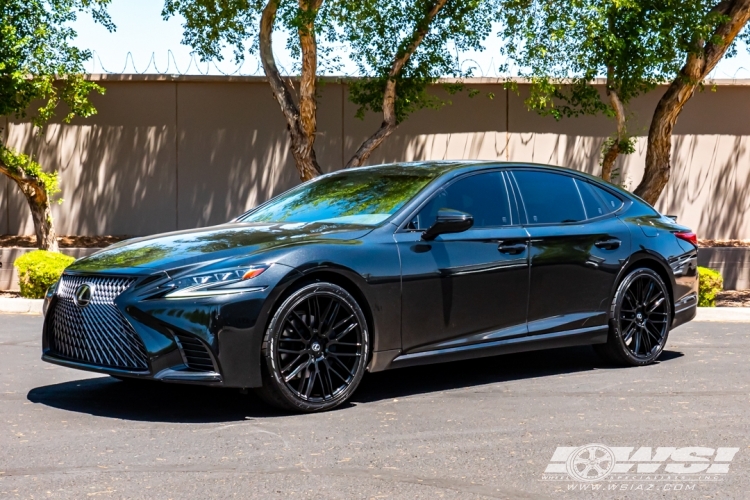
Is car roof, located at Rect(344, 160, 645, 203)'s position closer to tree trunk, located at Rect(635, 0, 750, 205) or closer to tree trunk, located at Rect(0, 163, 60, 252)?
tree trunk, located at Rect(635, 0, 750, 205)

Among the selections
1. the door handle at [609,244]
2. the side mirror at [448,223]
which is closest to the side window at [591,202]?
the door handle at [609,244]

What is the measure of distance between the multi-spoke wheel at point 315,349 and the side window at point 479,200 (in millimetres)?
1080

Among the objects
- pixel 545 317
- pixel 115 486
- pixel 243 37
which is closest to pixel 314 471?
pixel 115 486

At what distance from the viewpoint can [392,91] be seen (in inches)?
647

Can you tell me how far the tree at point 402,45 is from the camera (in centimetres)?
1578

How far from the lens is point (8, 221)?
18.5m

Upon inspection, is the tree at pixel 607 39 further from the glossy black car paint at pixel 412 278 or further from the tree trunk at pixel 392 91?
the glossy black car paint at pixel 412 278

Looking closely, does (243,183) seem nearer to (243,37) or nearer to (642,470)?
(243,37)

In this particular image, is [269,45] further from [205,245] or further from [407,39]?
[205,245]

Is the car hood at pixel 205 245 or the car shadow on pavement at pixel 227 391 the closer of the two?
the car hood at pixel 205 245

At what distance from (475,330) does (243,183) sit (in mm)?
11836

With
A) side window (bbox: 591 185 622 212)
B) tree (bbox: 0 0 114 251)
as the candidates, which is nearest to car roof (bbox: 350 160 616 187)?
side window (bbox: 591 185 622 212)

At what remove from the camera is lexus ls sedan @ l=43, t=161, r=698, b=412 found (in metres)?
6.03

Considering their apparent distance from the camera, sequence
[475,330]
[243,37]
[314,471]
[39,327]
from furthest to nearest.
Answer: [243,37], [39,327], [475,330], [314,471]
